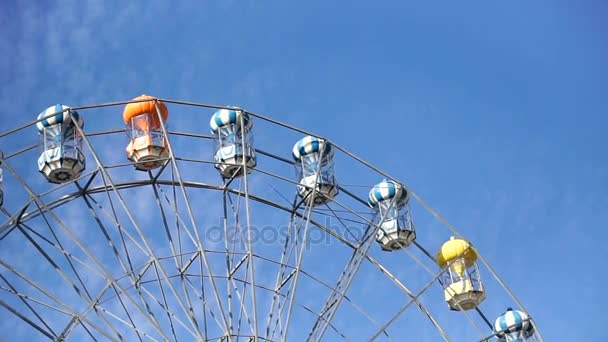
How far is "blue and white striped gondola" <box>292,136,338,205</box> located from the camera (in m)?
26.7

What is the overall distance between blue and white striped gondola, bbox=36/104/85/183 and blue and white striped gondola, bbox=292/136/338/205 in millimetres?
5297

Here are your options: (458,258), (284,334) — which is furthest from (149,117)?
(458,258)

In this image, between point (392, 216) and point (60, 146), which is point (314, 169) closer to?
point (392, 216)

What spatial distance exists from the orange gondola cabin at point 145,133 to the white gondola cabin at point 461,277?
7.48 meters

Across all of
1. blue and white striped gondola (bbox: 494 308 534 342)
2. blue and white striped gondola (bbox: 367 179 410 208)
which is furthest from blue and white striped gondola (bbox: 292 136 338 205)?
blue and white striped gondola (bbox: 494 308 534 342)

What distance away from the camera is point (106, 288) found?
84.6 ft

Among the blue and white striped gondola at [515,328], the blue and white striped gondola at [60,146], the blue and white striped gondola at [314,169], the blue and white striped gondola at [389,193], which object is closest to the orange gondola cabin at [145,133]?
the blue and white striped gondola at [60,146]

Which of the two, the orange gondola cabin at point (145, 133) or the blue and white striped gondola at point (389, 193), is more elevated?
the blue and white striped gondola at point (389, 193)

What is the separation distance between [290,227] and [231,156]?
2.45 meters

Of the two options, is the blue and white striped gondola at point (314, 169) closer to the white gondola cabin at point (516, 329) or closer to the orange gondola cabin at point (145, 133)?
the orange gondola cabin at point (145, 133)

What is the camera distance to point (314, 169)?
26844 millimetres

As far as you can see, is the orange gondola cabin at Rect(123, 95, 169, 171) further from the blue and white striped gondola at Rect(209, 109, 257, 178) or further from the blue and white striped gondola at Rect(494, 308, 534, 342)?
the blue and white striped gondola at Rect(494, 308, 534, 342)

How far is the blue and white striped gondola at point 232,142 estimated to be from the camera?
25766 millimetres

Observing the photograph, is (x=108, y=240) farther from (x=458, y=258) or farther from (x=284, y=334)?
(x=458, y=258)
